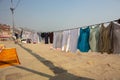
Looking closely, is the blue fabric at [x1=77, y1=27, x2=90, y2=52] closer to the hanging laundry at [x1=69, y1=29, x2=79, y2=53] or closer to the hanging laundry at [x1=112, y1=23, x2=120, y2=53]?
the hanging laundry at [x1=69, y1=29, x2=79, y2=53]

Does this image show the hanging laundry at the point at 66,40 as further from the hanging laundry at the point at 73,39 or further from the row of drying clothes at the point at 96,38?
the hanging laundry at the point at 73,39

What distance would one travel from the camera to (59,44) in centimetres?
986

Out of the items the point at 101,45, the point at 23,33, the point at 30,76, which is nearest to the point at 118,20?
the point at 101,45

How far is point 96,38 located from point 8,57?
6241mm

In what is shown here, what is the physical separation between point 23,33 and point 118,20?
32.9 m

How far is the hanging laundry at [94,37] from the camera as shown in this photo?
6150 mm

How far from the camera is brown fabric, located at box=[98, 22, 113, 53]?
18.3ft

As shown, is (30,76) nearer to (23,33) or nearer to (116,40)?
(116,40)

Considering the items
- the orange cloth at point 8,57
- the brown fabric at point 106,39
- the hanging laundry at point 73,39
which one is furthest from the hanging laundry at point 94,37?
Answer: the orange cloth at point 8,57

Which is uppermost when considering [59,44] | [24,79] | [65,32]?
[65,32]

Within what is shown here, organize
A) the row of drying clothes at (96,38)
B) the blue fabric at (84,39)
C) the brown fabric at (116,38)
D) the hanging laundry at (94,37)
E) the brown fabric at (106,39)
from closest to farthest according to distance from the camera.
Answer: the brown fabric at (116,38) → the row of drying clothes at (96,38) → the brown fabric at (106,39) → the hanging laundry at (94,37) → the blue fabric at (84,39)

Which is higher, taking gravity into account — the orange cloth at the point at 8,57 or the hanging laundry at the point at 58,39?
the hanging laundry at the point at 58,39

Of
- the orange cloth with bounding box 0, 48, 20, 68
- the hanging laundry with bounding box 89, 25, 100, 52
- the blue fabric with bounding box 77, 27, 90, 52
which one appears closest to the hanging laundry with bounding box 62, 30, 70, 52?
Result: the blue fabric with bounding box 77, 27, 90, 52

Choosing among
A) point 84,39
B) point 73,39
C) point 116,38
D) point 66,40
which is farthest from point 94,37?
point 66,40
